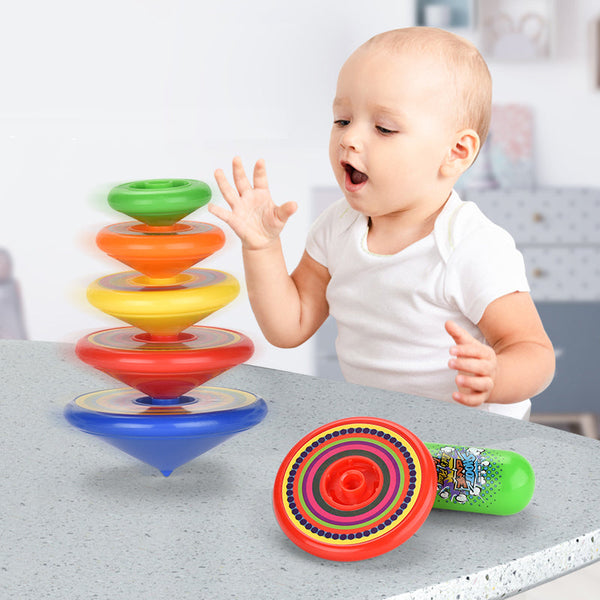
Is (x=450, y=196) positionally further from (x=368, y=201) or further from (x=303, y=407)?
(x=303, y=407)

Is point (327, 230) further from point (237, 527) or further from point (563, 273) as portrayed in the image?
point (563, 273)

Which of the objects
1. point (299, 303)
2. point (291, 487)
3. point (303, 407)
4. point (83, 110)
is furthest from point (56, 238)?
point (291, 487)

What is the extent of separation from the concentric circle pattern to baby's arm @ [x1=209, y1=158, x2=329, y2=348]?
0.73 ft

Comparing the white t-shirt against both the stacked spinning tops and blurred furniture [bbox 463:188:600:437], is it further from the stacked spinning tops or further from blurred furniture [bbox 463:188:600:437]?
blurred furniture [bbox 463:188:600:437]

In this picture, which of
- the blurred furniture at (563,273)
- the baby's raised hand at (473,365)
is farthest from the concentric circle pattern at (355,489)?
the blurred furniture at (563,273)

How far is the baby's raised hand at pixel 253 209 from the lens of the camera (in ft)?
2.94

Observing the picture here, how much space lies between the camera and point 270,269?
1.03m

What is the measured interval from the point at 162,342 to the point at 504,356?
36 cm

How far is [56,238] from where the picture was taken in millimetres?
3826

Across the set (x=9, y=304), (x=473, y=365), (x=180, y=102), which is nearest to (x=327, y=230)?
(x=473, y=365)

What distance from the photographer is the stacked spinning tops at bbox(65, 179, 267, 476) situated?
61cm

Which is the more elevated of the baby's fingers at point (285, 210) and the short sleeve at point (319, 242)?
the baby's fingers at point (285, 210)

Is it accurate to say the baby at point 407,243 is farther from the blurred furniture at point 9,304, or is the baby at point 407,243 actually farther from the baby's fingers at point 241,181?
the blurred furniture at point 9,304

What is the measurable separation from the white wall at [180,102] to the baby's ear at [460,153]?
264 centimetres
